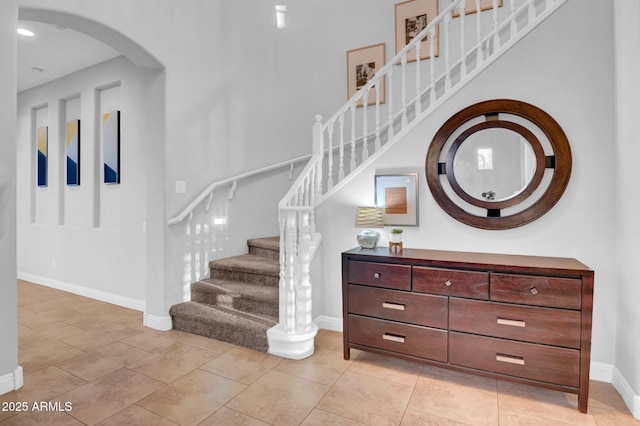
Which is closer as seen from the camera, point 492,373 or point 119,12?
point 492,373

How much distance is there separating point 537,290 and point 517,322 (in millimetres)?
230

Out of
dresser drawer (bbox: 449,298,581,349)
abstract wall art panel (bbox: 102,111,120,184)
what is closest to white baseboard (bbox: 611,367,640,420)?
dresser drawer (bbox: 449,298,581,349)

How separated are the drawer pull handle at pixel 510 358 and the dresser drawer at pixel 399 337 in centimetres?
32

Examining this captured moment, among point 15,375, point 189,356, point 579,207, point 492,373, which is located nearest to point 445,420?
point 492,373

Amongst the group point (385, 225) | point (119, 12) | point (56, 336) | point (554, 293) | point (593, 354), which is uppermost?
point (119, 12)

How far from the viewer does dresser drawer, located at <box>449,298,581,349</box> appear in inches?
76.6

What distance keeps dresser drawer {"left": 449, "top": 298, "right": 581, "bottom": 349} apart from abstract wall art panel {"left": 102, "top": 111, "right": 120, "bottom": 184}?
3.98 meters

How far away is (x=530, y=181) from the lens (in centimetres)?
240

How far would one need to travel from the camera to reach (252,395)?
84.0 inches

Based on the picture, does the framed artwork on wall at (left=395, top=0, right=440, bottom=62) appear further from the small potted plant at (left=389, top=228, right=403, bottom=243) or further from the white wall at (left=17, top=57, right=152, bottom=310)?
the white wall at (left=17, top=57, right=152, bottom=310)

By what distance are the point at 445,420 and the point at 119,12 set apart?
379 cm

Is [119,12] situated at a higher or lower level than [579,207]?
higher

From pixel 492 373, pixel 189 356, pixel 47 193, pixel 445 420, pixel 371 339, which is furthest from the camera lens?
pixel 47 193

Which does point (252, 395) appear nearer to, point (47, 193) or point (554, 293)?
point (554, 293)
